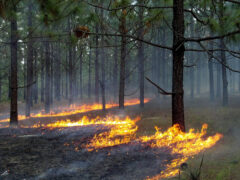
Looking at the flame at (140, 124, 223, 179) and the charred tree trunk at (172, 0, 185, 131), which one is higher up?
the charred tree trunk at (172, 0, 185, 131)

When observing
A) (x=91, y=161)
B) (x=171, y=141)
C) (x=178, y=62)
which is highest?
(x=178, y=62)

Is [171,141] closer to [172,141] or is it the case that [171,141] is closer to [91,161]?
[172,141]

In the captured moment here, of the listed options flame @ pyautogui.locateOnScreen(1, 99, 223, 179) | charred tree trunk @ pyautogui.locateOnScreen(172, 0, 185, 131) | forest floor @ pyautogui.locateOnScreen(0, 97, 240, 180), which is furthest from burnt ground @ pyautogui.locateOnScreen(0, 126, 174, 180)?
charred tree trunk @ pyautogui.locateOnScreen(172, 0, 185, 131)

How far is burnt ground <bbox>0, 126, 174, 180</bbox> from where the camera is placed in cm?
530

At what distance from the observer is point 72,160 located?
6395mm

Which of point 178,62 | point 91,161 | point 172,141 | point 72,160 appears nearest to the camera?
point 91,161

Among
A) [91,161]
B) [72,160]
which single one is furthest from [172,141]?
[72,160]

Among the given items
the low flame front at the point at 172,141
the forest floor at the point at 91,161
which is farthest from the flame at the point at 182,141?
the forest floor at the point at 91,161

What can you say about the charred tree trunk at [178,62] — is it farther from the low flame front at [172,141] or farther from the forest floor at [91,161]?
the forest floor at [91,161]

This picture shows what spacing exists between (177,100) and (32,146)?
5421mm

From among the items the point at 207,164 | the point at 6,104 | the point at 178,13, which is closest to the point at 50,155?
the point at 207,164

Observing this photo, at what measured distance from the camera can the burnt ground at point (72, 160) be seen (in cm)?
530

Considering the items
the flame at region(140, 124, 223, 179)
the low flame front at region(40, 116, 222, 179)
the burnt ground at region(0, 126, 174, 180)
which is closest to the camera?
the burnt ground at region(0, 126, 174, 180)

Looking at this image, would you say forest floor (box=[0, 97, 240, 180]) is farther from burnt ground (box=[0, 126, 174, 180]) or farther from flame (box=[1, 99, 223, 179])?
flame (box=[1, 99, 223, 179])
